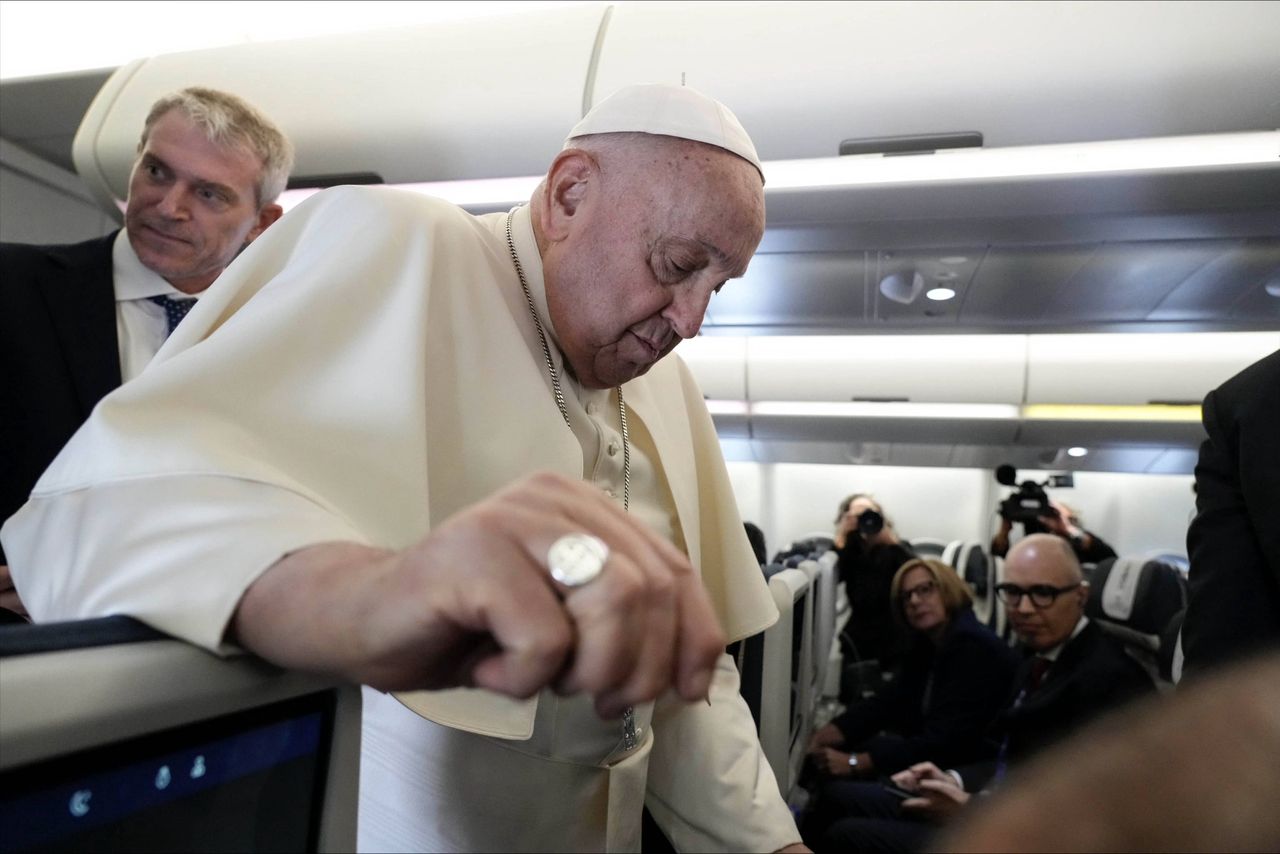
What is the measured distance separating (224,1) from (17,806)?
4121 millimetres

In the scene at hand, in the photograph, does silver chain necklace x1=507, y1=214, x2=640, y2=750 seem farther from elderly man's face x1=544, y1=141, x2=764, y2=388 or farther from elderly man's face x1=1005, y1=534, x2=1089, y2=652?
A: elderly man's face x1=1005, y1=534, x2=1089, y2=652

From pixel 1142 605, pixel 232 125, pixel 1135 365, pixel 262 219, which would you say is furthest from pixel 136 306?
pixel 1135 365

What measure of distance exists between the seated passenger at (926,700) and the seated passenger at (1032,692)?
20cm

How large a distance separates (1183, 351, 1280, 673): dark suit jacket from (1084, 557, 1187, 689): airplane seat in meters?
2.67

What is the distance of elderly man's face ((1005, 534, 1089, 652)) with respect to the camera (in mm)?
3930

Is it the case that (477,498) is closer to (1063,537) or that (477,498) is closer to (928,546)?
(1063,537)

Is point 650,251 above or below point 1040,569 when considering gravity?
above

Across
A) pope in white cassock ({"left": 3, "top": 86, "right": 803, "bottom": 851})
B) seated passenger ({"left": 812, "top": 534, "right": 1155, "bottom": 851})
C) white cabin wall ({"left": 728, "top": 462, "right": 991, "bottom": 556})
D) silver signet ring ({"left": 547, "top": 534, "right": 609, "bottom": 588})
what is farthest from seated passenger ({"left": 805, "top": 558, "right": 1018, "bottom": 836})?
white cabin wall ({"left": 728, "top": 462, "right": 991, "bottom": 556})

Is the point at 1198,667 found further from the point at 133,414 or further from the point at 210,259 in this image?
the point at 210,259

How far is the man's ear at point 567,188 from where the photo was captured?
133 cm

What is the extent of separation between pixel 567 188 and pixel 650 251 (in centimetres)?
18

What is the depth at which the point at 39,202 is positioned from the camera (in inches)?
149

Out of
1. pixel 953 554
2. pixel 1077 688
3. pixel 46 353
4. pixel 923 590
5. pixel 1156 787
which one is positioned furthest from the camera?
pixel 953 554

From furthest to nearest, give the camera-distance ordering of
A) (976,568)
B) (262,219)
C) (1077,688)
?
(976,568)
(1077,688)
(262,219)
